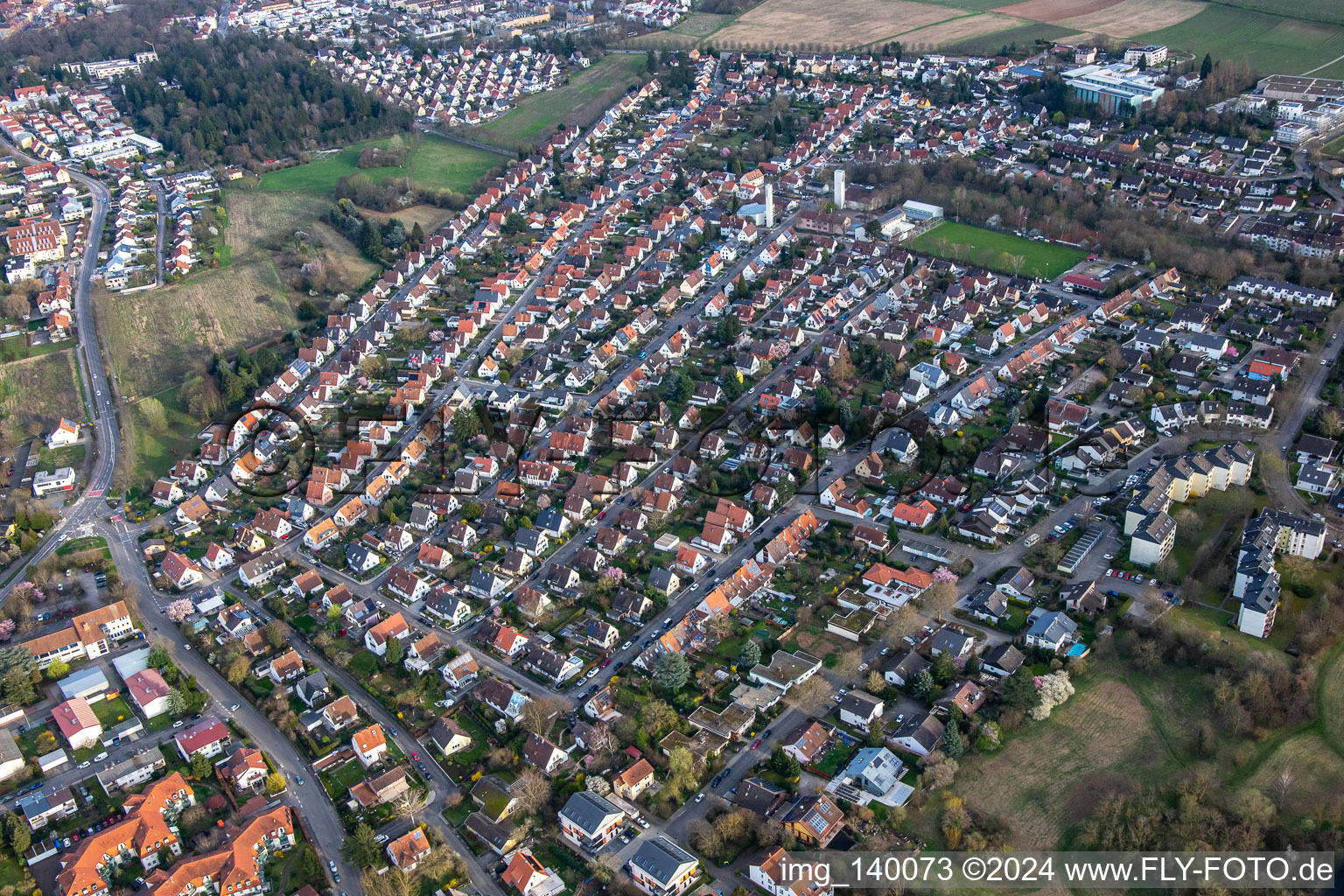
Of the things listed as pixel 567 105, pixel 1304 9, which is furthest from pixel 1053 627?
pixel 1304 9

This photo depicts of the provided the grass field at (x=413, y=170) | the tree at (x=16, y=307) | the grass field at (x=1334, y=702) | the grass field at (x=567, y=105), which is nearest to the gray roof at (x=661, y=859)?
the grass field at (x=1334, y=702)

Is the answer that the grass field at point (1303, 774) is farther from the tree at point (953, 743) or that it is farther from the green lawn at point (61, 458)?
the green lawn at point (61, 458)

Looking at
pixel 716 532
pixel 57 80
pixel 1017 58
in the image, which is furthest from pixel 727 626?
pixel 57 80

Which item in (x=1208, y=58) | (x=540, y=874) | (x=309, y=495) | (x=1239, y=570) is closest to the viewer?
(x=540, y=874)

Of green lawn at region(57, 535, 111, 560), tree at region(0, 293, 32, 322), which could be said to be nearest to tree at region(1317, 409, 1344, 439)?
green lawn at region(57, 535, 111, 560)

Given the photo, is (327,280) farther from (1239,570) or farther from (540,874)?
(1239,570)

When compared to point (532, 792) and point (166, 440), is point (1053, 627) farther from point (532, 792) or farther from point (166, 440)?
point (166, 440)
